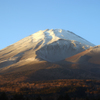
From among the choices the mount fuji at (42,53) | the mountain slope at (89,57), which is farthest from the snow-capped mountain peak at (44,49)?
the mountain slope at (89,57)

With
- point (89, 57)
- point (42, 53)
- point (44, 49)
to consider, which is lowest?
point (89, 57)

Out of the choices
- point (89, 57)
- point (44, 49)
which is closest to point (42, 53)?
point (44, 49)

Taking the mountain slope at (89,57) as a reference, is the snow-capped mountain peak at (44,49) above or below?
above

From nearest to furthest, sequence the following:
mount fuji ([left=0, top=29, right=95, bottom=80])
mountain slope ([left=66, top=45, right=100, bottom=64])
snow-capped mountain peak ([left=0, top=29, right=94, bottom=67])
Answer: mount fuji ([left=0, top=29, right=95, bottom=80]), mountain slope ([left=66, top=45, right=100, bottom=64]), snow-capped mountain peak ([left=0, top=29, right=94, bottom=67])

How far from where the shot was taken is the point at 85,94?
6512 centimetres

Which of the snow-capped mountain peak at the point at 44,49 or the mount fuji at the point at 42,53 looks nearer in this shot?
the mount fuji at the point at 42,53

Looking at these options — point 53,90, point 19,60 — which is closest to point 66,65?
point 19,60

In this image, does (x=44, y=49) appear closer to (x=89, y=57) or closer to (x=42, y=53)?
(x=42, y=53)

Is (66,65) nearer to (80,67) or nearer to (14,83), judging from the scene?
(80,67)

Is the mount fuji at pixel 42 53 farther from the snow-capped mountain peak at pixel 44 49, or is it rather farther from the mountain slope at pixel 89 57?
the mountain slope at pixel 89 57

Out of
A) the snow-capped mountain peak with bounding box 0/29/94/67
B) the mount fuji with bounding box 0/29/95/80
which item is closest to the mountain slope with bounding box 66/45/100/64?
the mount fuji with bounding box 0/29/95/80

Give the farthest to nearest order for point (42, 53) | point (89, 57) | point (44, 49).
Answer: point (44, 49)
point (42, 53)
point (89, 57)

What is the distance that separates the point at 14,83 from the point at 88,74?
30026mm

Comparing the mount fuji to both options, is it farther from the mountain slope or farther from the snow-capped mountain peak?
the mountain slope
